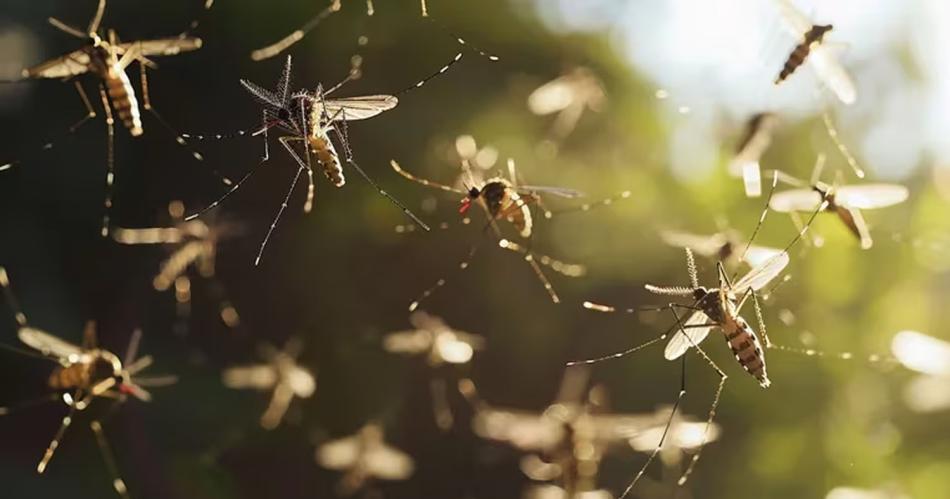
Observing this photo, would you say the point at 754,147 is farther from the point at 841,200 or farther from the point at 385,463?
the point at 385,463

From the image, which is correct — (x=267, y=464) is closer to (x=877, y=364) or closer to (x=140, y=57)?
(x=140, y=57)

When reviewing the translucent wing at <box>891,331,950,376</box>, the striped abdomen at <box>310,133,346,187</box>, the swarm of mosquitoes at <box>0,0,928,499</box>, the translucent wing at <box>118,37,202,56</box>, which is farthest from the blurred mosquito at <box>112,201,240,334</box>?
the translucent wing at <box>891,331,950,376</box>

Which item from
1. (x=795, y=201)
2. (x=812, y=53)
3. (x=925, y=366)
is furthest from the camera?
(x=925, y=366)

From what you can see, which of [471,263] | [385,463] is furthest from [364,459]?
[471,263]

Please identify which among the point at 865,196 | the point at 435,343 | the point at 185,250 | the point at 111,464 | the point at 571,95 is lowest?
the point at 111,464

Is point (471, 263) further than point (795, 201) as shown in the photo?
Yes

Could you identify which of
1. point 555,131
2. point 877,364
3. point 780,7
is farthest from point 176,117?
point 877,364
